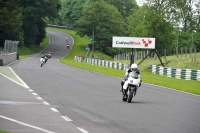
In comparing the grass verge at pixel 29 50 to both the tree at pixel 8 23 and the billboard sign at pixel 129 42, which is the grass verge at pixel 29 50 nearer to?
the tree at pixel 8 23

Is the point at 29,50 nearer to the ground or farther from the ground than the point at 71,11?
nearer to the ground

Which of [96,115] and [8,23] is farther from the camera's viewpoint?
[8,23]

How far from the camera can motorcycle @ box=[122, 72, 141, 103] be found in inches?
776

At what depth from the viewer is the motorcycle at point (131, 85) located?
19.7 metres

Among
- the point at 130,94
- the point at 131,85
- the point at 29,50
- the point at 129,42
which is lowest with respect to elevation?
the point at 29,50

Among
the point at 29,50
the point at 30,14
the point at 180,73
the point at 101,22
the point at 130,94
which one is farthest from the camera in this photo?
the point at 101,22

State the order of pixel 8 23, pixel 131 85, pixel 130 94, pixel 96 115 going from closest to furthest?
pixel 96 115 → pixel 130 94 → pixel 131 85 → pixel 8 23

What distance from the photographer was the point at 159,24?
76250mm

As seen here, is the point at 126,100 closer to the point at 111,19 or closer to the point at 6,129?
the point at 6,129

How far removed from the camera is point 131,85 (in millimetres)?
19906

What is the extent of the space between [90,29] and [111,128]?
11263cm

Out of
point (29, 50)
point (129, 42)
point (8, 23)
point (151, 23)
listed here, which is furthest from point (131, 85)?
point (29, 50)

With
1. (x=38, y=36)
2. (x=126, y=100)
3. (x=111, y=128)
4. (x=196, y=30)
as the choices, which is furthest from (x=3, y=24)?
(x=111, y=128)

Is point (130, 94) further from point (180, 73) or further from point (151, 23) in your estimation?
point (151, 23)
